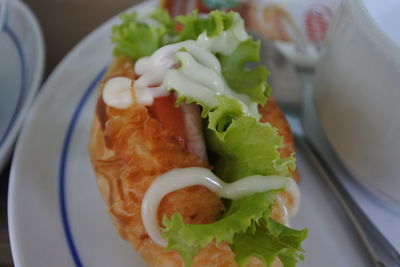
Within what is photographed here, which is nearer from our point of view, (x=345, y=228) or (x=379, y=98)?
(x=379, y=98)

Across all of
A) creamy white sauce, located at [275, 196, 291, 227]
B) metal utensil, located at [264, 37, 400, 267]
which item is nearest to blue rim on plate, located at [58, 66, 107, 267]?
creamy white sauce, located at [275, 196, 291, 227]

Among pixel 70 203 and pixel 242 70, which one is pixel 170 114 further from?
pixel 70 203

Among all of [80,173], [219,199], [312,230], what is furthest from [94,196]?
[312,230]

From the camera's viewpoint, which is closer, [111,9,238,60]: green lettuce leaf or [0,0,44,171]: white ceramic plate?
[111,9,238,60]: green lettuce leaf

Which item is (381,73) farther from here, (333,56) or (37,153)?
(37,153)

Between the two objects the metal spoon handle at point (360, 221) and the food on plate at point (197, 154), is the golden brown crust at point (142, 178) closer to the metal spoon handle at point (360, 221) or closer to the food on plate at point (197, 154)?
the food on plate at point (197, 154)

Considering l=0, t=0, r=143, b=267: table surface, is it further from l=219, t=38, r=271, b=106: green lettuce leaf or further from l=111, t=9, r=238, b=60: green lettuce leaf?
l=219, t=38, r=271, b=106: green lettuce leaf

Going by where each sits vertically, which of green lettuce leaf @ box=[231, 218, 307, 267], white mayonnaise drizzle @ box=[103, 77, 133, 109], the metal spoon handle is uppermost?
white mayonnaise drizzle @ box=[103, 77, 133, 109]
